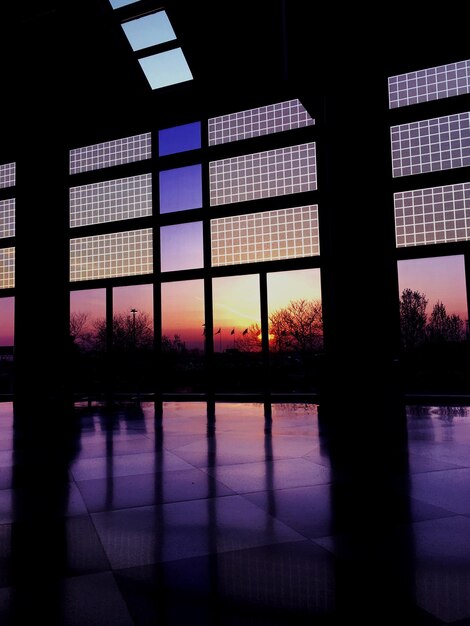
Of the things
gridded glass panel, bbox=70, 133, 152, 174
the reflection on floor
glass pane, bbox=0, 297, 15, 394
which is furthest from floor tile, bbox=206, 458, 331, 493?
glass pane, bbox=0, 297, 15, 394

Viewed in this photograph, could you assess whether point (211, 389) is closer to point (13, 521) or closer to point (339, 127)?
point (339, 127)

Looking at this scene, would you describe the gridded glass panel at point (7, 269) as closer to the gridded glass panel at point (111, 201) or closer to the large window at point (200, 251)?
the large window at point (200, 251)

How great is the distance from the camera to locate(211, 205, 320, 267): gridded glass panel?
772 cm

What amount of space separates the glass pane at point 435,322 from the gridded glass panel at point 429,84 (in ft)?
8.32

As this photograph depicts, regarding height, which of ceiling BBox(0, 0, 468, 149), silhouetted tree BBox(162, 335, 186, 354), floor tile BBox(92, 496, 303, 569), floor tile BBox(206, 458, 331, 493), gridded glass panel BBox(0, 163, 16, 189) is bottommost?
floor tile BBox(206, 458, 331, 493)

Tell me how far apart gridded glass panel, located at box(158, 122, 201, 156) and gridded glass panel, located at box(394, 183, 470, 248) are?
380 centimetres

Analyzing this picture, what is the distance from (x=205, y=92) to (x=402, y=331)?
212 inches

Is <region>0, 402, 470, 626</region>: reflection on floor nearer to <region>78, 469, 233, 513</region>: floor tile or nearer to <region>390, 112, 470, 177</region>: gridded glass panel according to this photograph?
<region>78, 469, 233, 513</region>: floor tile

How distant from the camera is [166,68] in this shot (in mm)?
8250

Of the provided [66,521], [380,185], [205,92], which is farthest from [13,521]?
[205,92]

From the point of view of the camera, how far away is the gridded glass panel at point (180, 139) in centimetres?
853

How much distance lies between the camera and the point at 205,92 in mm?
8234

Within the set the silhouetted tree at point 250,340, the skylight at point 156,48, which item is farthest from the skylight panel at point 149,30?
the silhouetted tree at point 250,340

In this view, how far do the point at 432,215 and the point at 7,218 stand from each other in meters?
8.31
